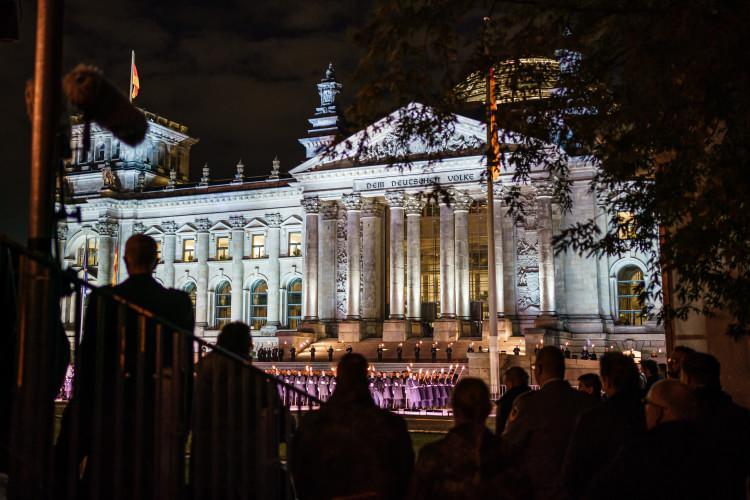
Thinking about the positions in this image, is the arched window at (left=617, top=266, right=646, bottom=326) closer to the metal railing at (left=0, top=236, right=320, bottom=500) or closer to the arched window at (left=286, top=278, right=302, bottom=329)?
the arched window at (left=286, top=278, right=302, bottom=329)

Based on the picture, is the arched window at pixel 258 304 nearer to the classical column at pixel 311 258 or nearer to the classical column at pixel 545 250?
the classical column at pixel 311 258

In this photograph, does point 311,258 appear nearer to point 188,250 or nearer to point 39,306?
point 188,250

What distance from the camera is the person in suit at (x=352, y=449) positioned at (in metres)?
5.56

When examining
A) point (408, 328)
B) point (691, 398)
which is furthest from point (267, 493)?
point (408, 328)

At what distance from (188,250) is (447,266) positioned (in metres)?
25.0

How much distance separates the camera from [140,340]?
536 centimetres

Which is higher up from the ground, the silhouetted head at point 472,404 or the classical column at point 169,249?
the classical column at point 169,249

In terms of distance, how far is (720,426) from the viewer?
6141mm

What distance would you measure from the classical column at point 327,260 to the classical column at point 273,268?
7518 millimetres

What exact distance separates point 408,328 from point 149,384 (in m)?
44.5

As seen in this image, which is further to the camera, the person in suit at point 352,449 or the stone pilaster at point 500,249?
the stone pilaster at point 500,249

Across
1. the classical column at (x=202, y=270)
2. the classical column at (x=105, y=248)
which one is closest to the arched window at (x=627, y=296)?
the classical column at (x=202, y=270)

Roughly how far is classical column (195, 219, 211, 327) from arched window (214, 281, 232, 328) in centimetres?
94

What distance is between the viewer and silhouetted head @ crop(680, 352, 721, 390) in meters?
6.69
